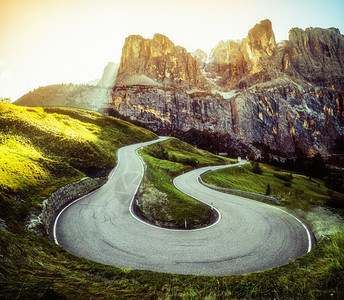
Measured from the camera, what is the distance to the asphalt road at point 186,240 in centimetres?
1043

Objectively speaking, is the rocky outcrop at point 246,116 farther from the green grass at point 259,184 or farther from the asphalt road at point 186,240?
the asphalt road at point 186,240

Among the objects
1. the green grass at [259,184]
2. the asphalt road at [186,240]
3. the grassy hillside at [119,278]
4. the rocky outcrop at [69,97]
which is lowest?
the green grass at [259,184]

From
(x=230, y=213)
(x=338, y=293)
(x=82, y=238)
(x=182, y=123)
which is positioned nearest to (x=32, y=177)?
(x=82, y=238)

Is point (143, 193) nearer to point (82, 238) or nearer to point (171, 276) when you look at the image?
point (82, 238)

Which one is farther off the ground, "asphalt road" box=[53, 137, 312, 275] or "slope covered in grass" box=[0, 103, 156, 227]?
"slope covered in grass" box=[0, 103, 156, 227]

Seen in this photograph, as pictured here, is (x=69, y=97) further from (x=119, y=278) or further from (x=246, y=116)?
(x=119, y=278)

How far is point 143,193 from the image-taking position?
21.9 meters

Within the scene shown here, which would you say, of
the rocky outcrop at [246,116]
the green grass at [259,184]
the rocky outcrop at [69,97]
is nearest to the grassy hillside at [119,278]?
the green grass at [259,184]

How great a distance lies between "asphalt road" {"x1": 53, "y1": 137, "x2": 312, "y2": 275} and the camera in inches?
411

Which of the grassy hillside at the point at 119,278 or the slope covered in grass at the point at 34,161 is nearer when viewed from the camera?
the grassy hillside at the point at 119,278

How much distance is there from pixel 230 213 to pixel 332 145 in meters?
235

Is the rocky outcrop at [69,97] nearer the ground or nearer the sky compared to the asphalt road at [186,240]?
nearer the sky

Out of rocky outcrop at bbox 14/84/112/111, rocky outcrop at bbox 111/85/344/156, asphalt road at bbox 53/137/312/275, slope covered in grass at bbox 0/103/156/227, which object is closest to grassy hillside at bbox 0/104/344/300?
slope covered in grass at bbox 0/103/156/227

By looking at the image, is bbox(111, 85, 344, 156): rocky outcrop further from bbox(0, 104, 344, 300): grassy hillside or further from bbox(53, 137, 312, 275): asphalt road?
bbox(0, 104, 344, 300): grassy hillside
